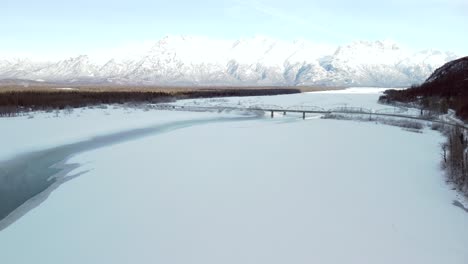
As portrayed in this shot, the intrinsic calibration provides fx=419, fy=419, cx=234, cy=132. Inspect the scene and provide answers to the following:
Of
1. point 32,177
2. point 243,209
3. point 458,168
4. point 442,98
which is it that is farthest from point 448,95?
point 32,177

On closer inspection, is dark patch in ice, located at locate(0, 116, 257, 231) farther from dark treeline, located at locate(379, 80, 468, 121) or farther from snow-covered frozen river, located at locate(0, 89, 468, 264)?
dark treeline, located at locate(379, 80, 468, 121)

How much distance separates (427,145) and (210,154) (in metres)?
13.0

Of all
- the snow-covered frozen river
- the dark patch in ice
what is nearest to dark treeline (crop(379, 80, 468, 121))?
the snow-covered frozen river

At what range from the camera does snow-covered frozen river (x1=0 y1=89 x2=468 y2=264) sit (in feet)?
29.2

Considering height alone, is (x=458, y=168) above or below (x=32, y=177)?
above

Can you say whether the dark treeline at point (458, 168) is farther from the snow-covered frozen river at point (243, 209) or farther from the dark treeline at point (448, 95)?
the dark treeline at point (448, 95)

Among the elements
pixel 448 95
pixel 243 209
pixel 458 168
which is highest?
pixel 448 95

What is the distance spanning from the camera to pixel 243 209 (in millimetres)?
11594

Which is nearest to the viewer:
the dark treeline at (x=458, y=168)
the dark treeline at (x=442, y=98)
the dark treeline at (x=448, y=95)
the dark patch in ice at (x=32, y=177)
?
the dark patch in ice at (x=32, y=177)

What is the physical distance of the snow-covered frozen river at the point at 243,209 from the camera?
29.2ft

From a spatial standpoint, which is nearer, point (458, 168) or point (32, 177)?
point (458, 168)

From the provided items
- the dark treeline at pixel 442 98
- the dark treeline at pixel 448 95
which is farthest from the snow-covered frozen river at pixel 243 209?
the dark treeline at pixel 448 95

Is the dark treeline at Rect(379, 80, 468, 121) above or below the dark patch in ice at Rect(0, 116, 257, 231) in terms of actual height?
above

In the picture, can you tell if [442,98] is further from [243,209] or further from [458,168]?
[243,209]
